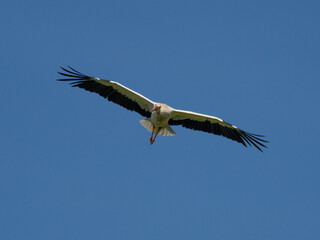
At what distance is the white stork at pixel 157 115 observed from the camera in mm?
15742

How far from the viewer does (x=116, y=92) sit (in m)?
16.0

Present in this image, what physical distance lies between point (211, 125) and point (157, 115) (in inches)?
68.4

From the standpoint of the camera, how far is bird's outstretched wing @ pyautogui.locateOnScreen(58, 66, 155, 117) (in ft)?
51.5

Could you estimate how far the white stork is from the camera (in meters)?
15.7

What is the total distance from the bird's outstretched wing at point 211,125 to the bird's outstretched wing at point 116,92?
86 centimetres

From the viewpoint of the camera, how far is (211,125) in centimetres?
1656

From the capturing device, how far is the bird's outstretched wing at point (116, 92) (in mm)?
15711

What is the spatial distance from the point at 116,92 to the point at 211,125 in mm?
2798

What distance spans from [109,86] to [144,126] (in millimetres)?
1450

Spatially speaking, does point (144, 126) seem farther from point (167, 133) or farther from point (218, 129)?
point (218, 129)

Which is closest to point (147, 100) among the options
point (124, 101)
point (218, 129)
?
point (124, 101)

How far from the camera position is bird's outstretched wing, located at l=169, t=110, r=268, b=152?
53.6ft

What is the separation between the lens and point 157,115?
15.7 metres

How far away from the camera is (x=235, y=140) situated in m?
16.5
